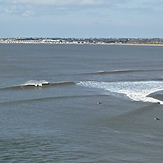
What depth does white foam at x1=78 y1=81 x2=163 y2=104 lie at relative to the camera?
130ft

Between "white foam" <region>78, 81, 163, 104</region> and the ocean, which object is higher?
"white foam" <region>78, 81, 163, 104</region>

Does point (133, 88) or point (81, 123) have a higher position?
point (133, 88)

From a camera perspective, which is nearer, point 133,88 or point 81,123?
point 81,123

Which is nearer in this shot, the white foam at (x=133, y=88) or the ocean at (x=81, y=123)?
the ocean at (x=81, y=123)

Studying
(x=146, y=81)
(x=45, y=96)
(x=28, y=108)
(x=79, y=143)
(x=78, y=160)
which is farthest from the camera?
(x=146, y=81)

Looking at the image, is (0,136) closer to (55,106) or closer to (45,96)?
(55,106)

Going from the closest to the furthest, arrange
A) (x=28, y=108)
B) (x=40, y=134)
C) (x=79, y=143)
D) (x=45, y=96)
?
(x=79, y=143) → (x=40, y=134) → (x=28, y=108) → (x=45, y=96)

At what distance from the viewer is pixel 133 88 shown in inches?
1801

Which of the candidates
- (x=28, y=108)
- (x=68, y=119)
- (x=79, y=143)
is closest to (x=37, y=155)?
(x=79, y=143)

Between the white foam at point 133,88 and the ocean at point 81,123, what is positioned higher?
the white foam at point 133,88

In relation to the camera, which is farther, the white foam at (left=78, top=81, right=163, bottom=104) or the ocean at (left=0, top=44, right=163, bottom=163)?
the white foam at (left=78, top=81, right=163, bottom=104)

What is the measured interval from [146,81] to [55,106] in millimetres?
23418

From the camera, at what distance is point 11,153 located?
20688mm

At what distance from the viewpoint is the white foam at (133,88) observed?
39594 mm
